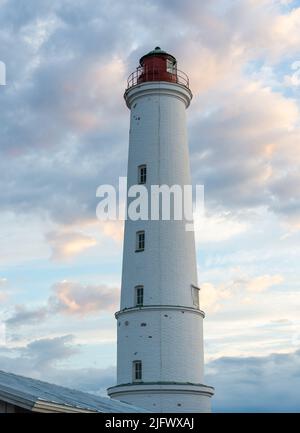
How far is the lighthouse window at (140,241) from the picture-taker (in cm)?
4028

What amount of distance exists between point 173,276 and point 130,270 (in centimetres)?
265

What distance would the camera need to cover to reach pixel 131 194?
41.4 m

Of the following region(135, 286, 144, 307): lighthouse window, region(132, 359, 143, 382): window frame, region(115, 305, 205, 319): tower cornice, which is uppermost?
region(135, 286, 144, 307): lighthouse window

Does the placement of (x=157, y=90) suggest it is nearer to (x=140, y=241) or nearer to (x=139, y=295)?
(x=140, y=241)

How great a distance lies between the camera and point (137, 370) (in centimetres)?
3844

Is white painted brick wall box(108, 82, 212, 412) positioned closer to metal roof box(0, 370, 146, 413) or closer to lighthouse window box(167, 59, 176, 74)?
lighthouse window box(167, 59, 176, 74)

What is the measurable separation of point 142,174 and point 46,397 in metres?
22.8

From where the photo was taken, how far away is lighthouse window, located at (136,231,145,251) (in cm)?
4028

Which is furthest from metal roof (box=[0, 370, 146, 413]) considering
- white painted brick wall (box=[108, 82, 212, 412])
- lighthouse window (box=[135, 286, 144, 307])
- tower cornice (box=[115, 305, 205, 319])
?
lighthouse window (box=[135, 286, 144, 307])

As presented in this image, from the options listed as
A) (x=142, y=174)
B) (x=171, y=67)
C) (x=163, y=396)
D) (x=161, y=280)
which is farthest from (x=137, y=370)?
A: (x=171, y=67)

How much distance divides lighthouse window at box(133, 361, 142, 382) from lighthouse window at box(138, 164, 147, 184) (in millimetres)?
10588

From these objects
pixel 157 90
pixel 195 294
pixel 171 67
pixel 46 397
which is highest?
pixel 171 67

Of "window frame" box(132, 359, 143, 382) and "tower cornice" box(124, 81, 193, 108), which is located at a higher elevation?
"tower cornice" box(124, 81, 193, 108)
